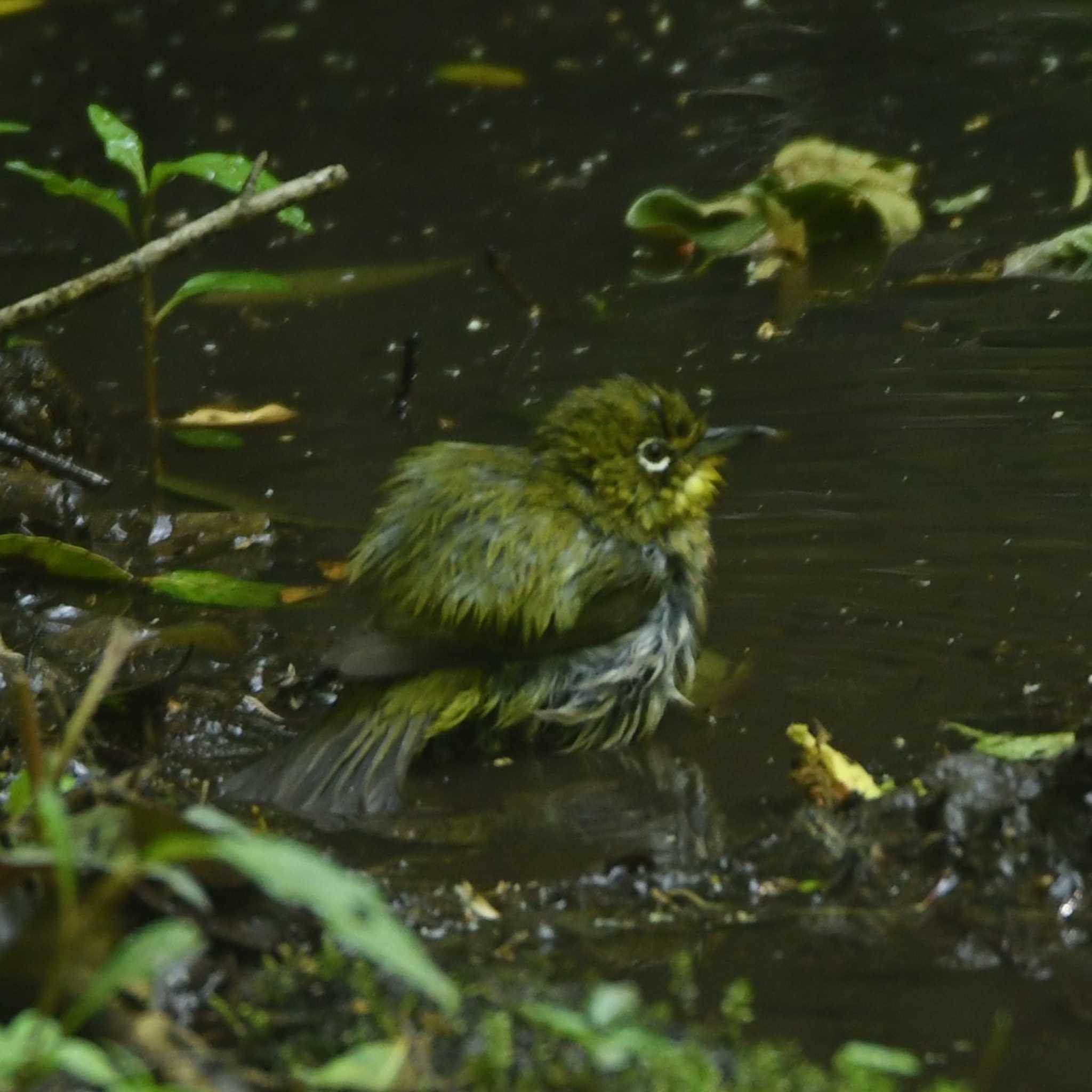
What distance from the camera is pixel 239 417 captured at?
6672mm

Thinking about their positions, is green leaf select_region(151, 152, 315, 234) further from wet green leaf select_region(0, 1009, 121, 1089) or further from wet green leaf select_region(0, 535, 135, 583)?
wet green leaf select_region(0, 1009, 121, 1089)

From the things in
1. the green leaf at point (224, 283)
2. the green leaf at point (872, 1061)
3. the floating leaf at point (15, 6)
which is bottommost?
the green leaf at point (872, 1061)

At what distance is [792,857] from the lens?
380 cm

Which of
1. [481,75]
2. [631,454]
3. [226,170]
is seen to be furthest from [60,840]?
[481,75]

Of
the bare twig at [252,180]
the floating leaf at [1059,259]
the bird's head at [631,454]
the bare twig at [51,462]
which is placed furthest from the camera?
the floating leaf at [1059,259]

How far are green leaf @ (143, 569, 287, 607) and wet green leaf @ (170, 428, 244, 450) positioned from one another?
3.77ft

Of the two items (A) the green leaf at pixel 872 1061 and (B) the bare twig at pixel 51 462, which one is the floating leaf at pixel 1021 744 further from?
(B) the bare twig at pixel 51 462

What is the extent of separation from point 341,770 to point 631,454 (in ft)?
3.83

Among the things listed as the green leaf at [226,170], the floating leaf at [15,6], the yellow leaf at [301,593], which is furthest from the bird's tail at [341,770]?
the floating leaf at [15,6]

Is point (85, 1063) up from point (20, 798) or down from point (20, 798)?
up

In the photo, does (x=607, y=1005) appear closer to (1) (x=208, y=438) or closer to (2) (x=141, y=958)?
(2) (x=141, y=958)

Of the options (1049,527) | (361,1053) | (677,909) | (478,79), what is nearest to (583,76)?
(478,79)

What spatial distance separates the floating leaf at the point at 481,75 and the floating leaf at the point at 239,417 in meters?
3.81

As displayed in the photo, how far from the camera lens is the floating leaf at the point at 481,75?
32.8ft
